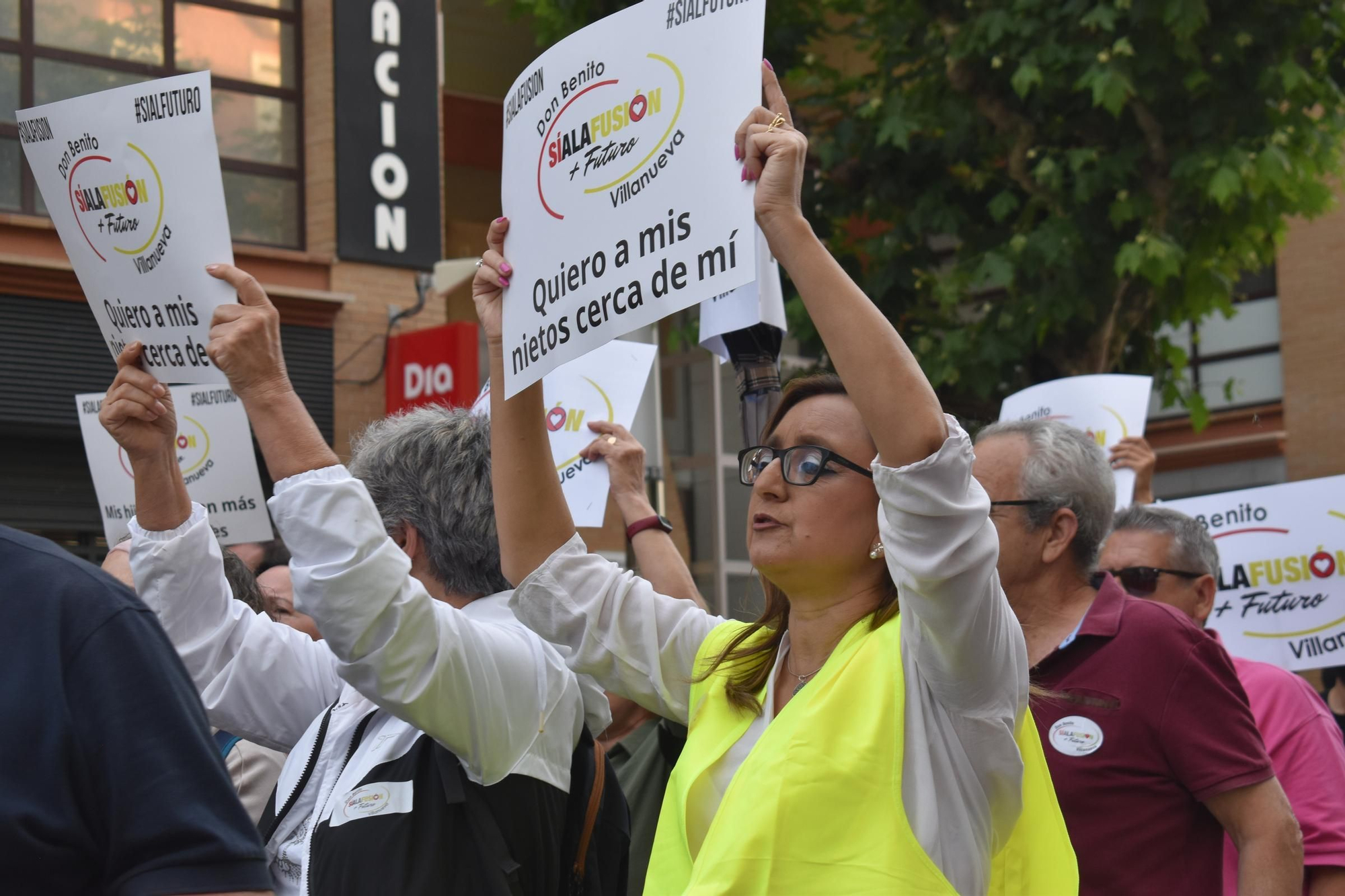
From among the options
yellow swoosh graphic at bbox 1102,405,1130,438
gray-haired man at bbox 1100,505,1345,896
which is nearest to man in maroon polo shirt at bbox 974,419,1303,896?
gray-haired man at bbox 1100,505,1345,896

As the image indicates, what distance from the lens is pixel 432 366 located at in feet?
38.2

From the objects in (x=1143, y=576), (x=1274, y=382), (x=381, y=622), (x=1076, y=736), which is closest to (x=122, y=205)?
(x=381, y=622)

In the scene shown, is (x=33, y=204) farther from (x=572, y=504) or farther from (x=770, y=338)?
(x=770, y=338)

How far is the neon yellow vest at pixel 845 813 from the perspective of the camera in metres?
2.29

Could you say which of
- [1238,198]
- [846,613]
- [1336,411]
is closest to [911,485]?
[846,613]

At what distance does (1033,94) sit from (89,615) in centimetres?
936

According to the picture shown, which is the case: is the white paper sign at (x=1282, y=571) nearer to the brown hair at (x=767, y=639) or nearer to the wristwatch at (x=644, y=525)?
the wristwatch at (x=644, y=525)

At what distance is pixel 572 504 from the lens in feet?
14.4

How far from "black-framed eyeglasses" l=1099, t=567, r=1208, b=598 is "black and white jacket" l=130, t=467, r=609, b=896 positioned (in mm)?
1820

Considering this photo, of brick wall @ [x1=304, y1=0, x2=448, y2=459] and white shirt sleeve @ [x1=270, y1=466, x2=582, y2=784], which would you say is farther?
brick wall @ [x1=304, y1=0, x2=448, y2=459]

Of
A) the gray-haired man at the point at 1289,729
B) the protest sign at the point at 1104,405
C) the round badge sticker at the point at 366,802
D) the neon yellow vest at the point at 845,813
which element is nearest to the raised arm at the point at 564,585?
the round badge sticker at the point at 366,802

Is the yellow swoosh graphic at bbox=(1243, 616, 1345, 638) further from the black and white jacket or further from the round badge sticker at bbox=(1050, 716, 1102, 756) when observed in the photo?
the black and white jacket

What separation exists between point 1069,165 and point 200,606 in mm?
7615

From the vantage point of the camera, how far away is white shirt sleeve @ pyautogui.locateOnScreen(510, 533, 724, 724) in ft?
9.97
